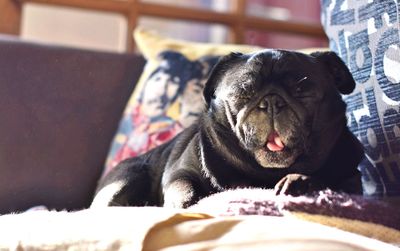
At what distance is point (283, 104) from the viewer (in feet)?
3.27

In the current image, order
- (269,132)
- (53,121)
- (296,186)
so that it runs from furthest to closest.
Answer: (53,121) < (269,132) < (296,186)

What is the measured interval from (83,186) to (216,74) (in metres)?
0.51

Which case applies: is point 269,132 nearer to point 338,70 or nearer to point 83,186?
point 338,70

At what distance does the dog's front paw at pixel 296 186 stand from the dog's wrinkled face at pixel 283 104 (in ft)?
0.31

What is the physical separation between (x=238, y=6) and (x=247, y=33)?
0.38 feet

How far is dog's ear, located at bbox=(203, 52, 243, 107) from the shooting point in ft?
3.73

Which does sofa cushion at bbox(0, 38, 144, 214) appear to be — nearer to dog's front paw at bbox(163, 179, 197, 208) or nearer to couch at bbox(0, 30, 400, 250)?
couch at bbox(0, 30, 400, 250)

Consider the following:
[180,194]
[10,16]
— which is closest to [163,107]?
[180,194]

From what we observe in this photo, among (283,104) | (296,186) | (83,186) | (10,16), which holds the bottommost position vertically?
(83,186)

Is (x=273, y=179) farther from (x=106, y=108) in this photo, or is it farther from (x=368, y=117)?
(x=106, y=108)

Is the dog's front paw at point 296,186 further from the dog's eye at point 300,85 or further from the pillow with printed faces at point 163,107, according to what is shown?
the pillow with printed faces at point 163,107

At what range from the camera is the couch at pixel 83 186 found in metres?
0.69

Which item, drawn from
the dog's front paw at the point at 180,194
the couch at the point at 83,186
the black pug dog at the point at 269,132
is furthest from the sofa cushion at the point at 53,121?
the dog's front paw at the point at 180,194

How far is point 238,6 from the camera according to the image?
1.99 m
